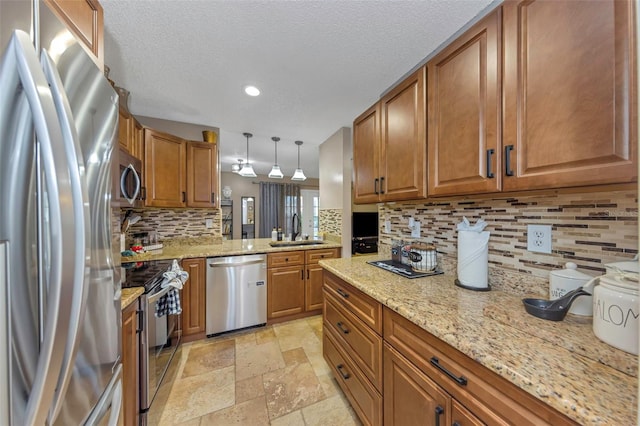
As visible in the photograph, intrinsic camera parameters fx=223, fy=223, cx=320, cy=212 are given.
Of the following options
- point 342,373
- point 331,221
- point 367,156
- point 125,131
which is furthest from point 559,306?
point 125,131

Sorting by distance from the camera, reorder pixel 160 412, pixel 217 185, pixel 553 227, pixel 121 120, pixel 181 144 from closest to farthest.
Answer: pixel 553 227 → pixel 160 412 → pixel 121 120 → pixel 181 144 → pixel 217 185

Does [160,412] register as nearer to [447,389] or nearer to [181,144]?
[447,389]

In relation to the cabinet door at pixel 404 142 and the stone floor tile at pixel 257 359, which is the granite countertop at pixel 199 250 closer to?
the stone floor tile at pixel 257 359

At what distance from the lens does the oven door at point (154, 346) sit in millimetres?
1391

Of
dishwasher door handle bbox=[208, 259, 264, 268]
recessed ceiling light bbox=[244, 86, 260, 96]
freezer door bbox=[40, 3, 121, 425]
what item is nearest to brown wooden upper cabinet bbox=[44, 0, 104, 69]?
freezer door bbox=[40, 3, 121, 425]

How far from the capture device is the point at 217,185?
9.04ft

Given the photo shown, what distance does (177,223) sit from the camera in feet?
9.27

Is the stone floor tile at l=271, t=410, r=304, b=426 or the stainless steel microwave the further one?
the stainless steel microwave

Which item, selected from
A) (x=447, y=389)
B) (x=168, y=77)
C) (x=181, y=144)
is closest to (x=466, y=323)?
(x=447, y=389)

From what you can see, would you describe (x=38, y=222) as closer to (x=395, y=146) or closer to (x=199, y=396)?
(x=395, y=146)

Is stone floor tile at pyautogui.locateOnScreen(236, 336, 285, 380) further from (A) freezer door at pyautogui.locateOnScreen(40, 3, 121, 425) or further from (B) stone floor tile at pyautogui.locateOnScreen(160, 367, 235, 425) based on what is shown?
(A) freezer door at pyautogui.locateOnScreen(40, 3, 121, 425)

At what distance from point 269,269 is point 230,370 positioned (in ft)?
3.27

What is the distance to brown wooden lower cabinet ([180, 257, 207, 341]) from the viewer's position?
225cm

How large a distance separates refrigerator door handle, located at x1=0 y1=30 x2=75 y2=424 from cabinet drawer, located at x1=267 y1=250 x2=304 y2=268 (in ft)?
6.96
